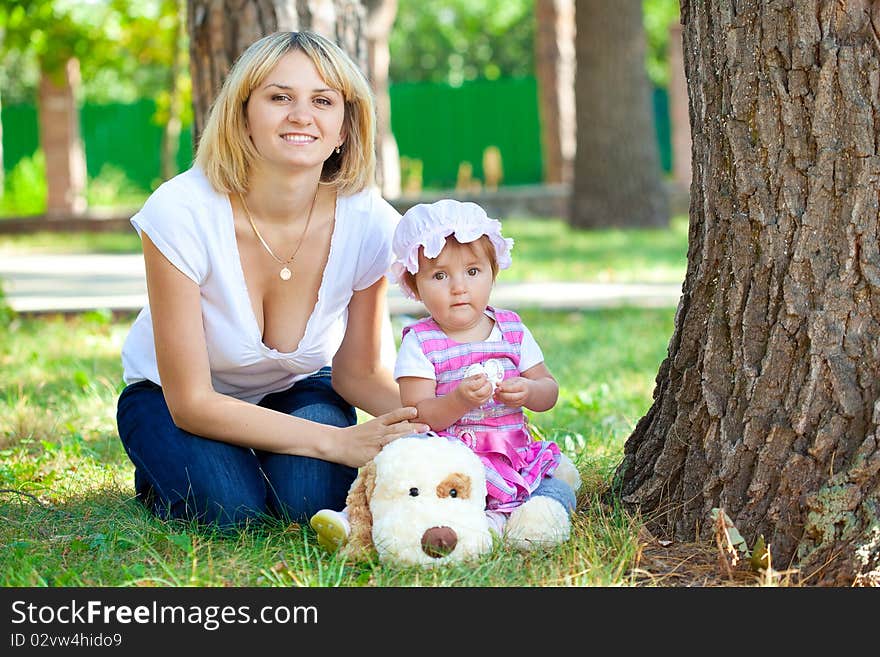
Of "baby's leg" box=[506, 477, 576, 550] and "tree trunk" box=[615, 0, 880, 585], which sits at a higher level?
"tree trunk" box=[615, 0, 880, 585]

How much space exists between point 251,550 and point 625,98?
34.5ft

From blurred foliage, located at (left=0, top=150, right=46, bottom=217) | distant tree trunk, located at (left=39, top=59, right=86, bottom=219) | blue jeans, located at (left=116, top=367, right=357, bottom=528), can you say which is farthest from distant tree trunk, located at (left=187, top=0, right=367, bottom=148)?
blurred foliage, located at (left=0, top=150, right=46, bottom=217)

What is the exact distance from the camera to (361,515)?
2805 millimetres

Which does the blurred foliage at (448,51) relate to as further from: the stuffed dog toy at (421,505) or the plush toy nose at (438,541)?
the plush toy nose at (438,541)

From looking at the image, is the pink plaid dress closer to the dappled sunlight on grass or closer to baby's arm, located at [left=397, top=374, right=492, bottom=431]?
baby's arm, located at [left=397, top=374, right=492, bottom=431]

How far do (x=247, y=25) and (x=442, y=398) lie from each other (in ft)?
8.82

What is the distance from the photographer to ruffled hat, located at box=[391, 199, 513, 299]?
9.48ft

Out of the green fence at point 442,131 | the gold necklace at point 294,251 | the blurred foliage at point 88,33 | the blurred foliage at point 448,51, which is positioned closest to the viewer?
the gold necklace at point 294,251

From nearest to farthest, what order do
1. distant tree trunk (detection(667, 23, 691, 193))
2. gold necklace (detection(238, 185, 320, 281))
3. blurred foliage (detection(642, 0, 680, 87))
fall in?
gold necklace (detection(238, 185, 320, 281)) → distant tree trunk (detection(667, 23, 691, 193)) → blurred foliage (detection(642, 0, 680, 87))

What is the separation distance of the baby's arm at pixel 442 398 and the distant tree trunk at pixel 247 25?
2315 millimetres

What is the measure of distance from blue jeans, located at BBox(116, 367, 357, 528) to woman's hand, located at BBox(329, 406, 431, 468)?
10 centimetres

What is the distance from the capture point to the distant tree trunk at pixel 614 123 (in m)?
12.5

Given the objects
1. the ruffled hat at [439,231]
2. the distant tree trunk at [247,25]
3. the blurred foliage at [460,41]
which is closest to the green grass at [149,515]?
the ruffled hat at [439,231]
